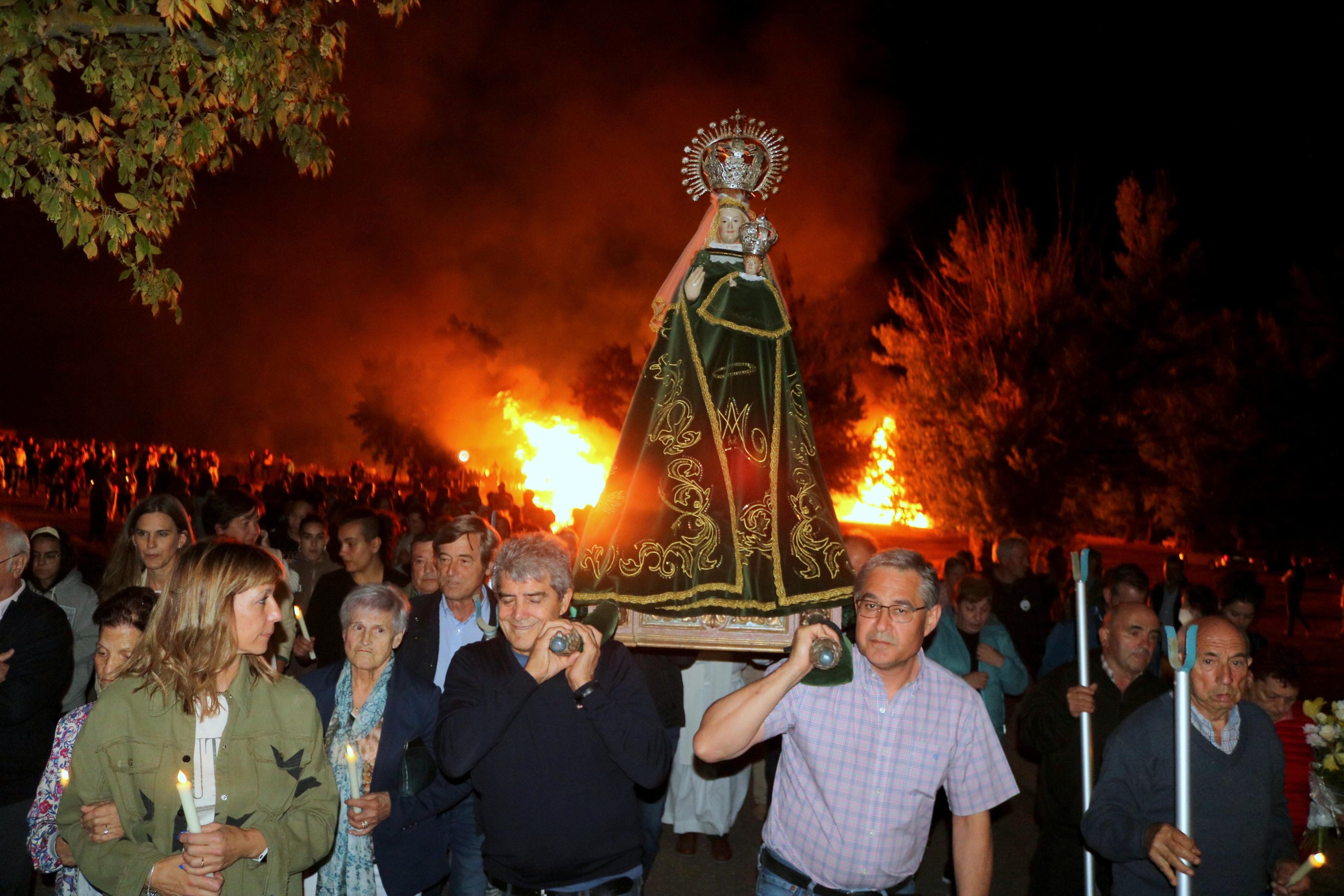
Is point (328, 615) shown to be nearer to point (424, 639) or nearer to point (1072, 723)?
point (424, 639)

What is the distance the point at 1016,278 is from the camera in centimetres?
2555

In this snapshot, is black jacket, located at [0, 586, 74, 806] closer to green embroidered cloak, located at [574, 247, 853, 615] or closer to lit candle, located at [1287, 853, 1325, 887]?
green embroidered cloak, located at [574, 247, 853, 615]

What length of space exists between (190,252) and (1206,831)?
38.0 m

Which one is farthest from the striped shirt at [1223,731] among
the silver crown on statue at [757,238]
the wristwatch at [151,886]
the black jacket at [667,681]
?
the wristwatch at [151,886]

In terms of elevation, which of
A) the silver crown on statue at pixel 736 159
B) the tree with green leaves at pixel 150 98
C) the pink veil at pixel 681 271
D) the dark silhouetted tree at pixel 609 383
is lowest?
the pink veil at pixel 681 271

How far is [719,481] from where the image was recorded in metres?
4.21

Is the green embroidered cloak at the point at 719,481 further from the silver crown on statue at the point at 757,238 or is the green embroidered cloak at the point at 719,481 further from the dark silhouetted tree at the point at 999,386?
the dark silhouetted tree at the point at 999,386

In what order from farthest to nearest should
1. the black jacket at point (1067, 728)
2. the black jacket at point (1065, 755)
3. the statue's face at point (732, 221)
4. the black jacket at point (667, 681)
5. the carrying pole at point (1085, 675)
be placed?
the black jacket at point (667, 681) < the black jacket at point (1067, 728) < the black jacket at point (1065, 755) < the carrying pole at point (1085, 675) < the statue's face at point (732, 221)

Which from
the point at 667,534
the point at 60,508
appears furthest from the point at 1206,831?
the point at 60,508

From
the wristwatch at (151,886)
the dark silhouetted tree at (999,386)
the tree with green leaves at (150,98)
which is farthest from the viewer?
the dark silhouetted tree at (999,386)

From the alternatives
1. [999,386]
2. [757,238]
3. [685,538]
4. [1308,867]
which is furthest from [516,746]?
[999,386]

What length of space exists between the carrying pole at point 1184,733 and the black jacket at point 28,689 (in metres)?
4.39

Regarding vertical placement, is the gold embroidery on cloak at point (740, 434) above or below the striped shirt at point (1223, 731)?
above

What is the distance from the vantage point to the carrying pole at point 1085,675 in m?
4.63
